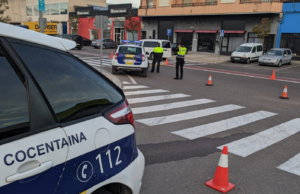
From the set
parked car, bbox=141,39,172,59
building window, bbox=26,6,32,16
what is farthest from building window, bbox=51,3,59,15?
parked car, bbox=141,39,172,59

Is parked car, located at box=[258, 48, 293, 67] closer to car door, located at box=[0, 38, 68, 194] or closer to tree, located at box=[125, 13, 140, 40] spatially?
tree, located at box=[125, 13, 140, 40]

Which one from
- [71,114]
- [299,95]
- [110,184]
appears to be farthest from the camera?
[299,95]

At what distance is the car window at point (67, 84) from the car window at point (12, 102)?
13 centimetres

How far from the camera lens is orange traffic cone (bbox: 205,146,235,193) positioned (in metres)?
3.72

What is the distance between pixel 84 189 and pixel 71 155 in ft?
0.99

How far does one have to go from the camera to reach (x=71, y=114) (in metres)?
2.10

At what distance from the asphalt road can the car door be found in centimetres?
210

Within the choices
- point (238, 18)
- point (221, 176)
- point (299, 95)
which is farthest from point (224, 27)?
point (221, 176)

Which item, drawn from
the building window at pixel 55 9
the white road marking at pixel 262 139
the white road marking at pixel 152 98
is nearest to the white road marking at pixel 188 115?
the white road marking at pixel 262 139

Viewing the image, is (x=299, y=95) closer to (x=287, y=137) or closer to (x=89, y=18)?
(x=287, y=137)

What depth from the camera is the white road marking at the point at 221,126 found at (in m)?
6.12

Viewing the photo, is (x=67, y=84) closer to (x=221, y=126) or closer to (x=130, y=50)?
(x=221, y=126)

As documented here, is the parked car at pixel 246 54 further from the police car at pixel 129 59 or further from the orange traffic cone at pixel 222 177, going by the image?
the orange traffic cone at pixel 222 177

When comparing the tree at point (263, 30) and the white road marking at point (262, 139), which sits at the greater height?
the tree at point (263, 30)
